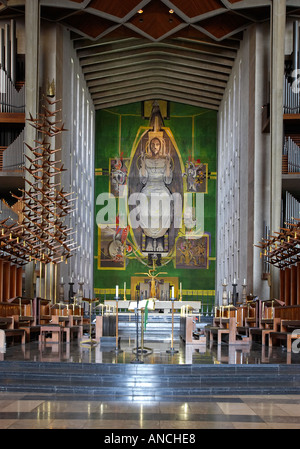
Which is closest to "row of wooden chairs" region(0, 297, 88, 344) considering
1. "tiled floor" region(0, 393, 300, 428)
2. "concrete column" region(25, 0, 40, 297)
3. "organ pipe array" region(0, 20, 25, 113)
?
"concrete column" region(25, 0, 40, 297)

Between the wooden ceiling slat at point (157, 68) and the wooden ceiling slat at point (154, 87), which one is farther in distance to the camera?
the wooden ceiling slat at point (154, 87)

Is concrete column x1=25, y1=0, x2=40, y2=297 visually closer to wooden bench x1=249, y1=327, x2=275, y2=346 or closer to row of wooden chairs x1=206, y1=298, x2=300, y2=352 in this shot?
row of wooden chairs x1=206, y1=298, x2=300, y2=352

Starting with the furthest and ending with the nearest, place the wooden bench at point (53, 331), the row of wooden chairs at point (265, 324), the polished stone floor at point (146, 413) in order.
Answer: the wooden bench at point (53, 331) → the row of wooden chairs at point (265, 324) → the polished stone floor at point (146, 413)

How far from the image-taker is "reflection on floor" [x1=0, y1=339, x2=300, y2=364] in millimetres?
8836

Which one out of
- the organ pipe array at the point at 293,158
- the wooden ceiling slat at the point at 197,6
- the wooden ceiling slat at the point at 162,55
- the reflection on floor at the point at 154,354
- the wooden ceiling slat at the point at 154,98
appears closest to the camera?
the reflection on floor at the point at 154,354

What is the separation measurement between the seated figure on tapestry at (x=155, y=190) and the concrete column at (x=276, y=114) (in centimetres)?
1030

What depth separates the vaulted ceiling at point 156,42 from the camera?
59.8 feet

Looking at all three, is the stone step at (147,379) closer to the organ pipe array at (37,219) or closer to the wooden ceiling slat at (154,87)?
the organ pipe array at (37,219)

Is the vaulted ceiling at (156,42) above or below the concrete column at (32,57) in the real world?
above

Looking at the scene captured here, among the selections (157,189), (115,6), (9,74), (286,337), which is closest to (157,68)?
(157,189)

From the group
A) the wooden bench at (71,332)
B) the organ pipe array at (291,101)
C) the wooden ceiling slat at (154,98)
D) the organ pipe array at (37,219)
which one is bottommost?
the wooden bench at (71,332)

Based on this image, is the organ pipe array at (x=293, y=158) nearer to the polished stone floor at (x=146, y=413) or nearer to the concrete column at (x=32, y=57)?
the concrete column at (x=32, y=57)

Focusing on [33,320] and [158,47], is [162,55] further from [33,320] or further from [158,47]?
[33,320]

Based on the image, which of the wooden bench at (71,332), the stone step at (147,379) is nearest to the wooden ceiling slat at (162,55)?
the wooden bench at (71,332)
